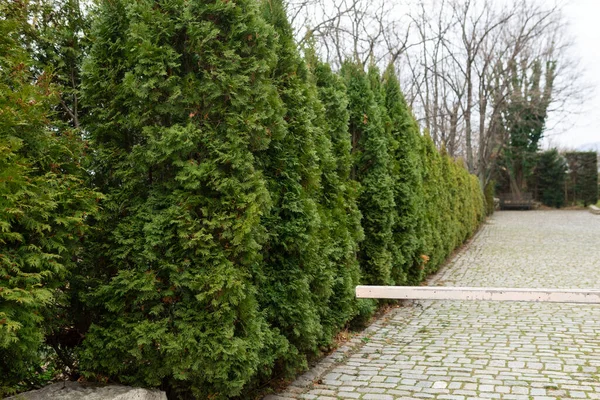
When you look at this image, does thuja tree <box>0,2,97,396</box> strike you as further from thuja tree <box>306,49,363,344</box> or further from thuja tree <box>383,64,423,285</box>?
thuja tree <box>383,64,423,285</box>

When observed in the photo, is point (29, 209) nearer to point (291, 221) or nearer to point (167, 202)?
point (167, 202)

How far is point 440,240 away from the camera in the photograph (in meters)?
11.6

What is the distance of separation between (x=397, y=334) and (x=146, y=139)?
4.33 m

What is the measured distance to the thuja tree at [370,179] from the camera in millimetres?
7543

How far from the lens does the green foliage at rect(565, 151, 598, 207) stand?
3719 cm

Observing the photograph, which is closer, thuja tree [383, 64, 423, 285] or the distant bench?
thuja tree [383, 64, 423, 285]

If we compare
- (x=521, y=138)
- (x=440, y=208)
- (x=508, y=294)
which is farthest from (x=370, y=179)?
(x=521, y=138)

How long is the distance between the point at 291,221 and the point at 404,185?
4295mm

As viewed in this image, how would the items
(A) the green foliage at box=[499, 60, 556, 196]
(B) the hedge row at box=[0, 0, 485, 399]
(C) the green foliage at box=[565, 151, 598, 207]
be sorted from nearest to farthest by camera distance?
1. (B) the hedge row at box=[0, 0, 485, 399]
2. (A) the green foliage at box=[499, 60, 556, 196]
3. (C) the green foliage at box=[565, 151, 598, 207]

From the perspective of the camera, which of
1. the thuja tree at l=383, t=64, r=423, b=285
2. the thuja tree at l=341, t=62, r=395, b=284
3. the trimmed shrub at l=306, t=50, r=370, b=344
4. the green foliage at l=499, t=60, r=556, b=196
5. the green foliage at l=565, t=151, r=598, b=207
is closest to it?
the trimmed shrub at l=306, t=50, r=370, b=344

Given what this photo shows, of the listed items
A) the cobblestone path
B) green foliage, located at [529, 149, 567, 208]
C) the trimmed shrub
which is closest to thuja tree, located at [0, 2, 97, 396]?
the cobblestone path

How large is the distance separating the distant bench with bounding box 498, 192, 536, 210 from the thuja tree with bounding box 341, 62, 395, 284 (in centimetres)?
3254

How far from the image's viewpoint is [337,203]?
600 centimetres

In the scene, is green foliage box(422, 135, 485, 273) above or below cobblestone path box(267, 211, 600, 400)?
above
